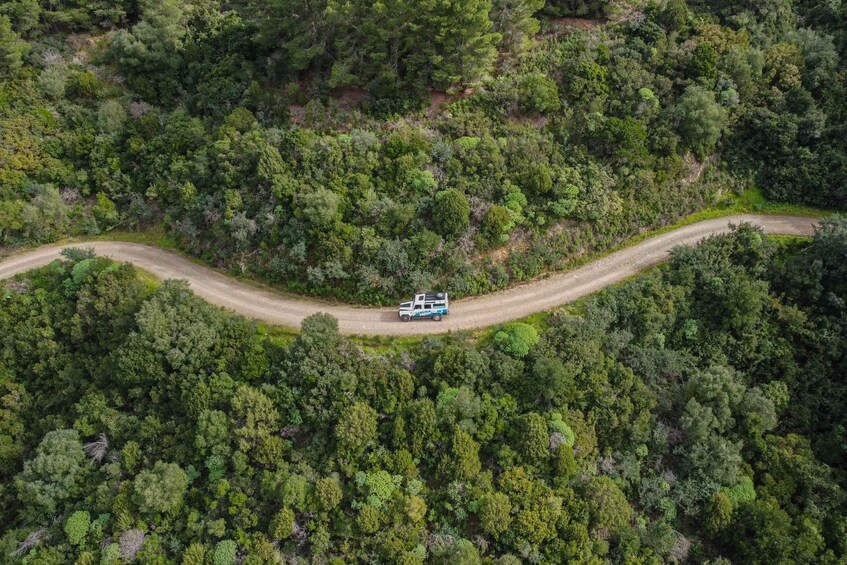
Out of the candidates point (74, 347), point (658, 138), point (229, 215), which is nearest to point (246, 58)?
point (229, 215)

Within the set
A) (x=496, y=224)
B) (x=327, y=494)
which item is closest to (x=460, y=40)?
(x=496, y=224)

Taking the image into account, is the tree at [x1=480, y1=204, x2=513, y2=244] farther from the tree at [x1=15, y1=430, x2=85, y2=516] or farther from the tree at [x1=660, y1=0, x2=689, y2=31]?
the tree at [x1=15, y1=430, x2=85, y2=516]

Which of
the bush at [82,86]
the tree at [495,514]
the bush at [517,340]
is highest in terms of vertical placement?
the bush at [82,86]

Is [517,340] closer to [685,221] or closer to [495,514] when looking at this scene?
[495,514]

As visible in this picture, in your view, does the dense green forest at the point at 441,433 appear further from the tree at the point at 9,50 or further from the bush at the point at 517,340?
the tree at the point at 9,50

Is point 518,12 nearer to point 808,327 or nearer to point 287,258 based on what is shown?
point 287,258

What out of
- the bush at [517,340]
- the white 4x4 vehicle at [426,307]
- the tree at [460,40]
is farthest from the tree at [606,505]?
the tree at [460,40]

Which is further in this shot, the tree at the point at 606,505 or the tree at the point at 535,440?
the tree at the point at 535,440

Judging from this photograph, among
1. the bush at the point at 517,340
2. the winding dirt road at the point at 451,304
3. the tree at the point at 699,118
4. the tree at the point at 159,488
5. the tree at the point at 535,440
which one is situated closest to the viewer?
the tree at the point at 159,488
